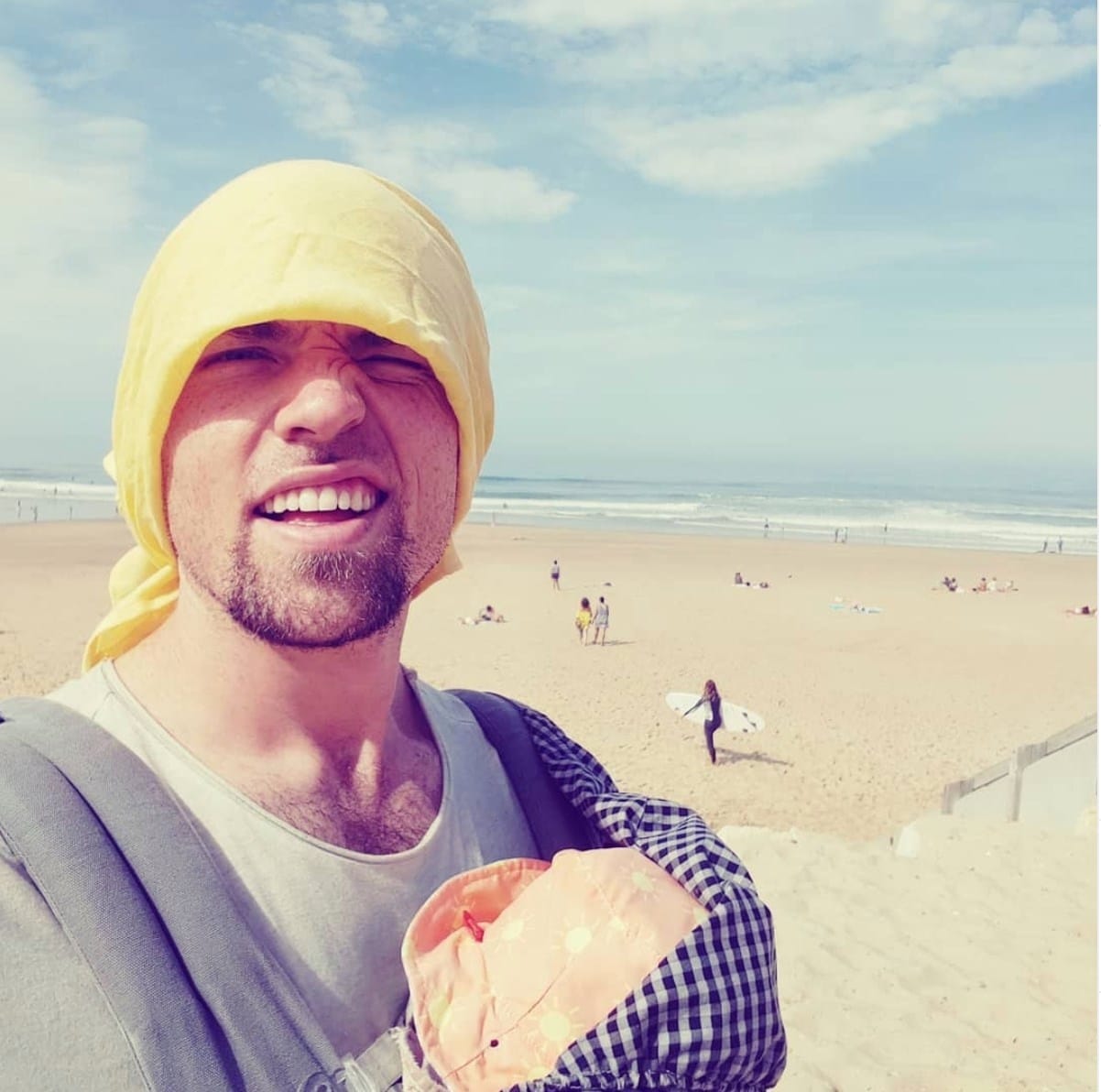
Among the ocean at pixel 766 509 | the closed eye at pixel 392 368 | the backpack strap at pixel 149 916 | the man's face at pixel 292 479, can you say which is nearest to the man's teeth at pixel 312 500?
the man's face at pixel 292 479

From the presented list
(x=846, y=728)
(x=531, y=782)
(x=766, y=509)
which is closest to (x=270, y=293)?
(x=531, y=782)

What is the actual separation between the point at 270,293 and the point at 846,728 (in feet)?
43.7

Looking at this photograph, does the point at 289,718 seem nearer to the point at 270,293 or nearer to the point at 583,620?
the point at 270,293

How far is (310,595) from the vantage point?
152 centimetres

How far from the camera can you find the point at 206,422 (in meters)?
1.52

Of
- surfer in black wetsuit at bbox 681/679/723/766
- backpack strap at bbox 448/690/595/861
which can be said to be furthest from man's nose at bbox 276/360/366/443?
surfer in black wetsuit at bbox 681/679/723/766

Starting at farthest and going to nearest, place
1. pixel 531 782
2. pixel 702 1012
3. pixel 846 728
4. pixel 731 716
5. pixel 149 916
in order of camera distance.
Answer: pixel 846 728 < pixel 731 716 < pixel 531 782 < pixel 702 1012 < pixel 149 916

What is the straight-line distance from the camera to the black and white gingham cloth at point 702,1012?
4.32ft

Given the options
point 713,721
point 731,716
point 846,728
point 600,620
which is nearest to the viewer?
point 713,721

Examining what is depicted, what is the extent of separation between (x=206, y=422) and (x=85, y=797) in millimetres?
600

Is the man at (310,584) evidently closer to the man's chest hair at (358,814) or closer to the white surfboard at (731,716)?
the man's chest hair at (358,814)

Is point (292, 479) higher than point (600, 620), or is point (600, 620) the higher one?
point (292, 479)

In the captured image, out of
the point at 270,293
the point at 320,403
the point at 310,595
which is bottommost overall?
the point at 310,595

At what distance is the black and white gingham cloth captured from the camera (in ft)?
4.32
